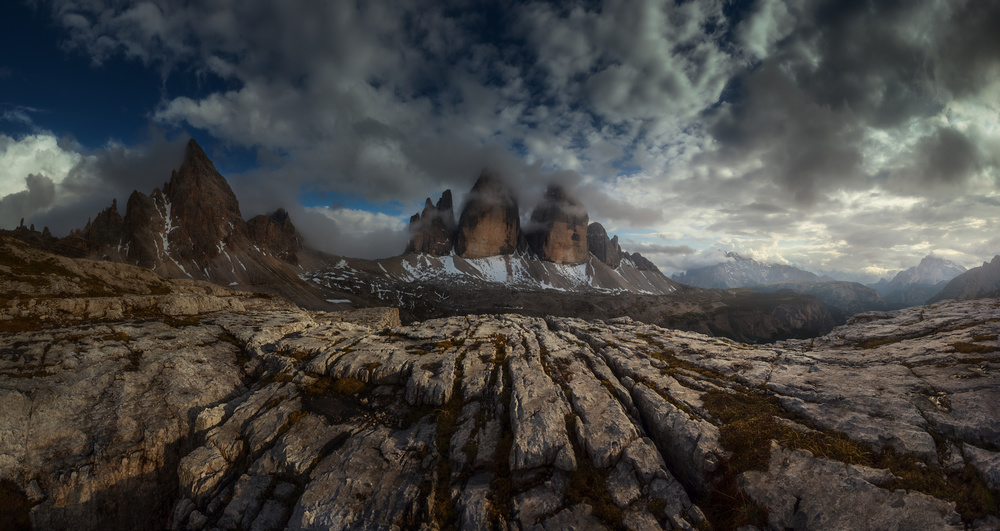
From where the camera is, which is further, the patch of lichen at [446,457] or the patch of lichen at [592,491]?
the patch of lichen at [446,457]

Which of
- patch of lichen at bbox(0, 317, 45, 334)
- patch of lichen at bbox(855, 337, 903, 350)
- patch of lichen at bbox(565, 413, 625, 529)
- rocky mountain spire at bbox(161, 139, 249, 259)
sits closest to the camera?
patch of lichen at bbox(565, 413, 625, 529)

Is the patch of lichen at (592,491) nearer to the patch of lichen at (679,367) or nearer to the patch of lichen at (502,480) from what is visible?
the patch of lichen at (502,480)

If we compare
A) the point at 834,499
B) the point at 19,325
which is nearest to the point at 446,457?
the point at 834,499

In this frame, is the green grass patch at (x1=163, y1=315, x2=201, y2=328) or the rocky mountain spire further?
the rocky mountain spire

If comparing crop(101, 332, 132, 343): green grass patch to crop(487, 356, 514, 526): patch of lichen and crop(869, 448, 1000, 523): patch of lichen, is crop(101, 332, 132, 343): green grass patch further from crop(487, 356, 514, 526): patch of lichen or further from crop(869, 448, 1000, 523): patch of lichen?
crop(869, 448, 1000, 523): patch of lichen

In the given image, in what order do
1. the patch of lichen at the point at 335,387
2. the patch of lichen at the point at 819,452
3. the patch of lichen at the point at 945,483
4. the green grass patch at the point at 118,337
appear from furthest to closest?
the green grass patch at the point at 118,337, the patch of lichen at the point at 335,387, the patch of lichen at the point at 819,452, the patch of lichen at the point at 945,483

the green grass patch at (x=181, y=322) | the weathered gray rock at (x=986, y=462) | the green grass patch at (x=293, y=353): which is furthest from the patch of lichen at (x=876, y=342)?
the green grass patch at (x=181, y=322)

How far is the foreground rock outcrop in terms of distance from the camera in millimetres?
12773

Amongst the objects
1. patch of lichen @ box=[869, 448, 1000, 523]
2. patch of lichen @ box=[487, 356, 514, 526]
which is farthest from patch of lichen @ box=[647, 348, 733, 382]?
patch of lichen @ box=[487, 356, 514, 526]

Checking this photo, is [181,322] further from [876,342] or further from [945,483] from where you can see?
[876,342]

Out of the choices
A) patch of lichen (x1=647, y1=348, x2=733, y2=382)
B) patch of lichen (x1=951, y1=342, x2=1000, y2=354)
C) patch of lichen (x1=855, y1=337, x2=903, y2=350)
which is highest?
patch of lichen (x1=951, y1=342, x2=1000, y2=354)

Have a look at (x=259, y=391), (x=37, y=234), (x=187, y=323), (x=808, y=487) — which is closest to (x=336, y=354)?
(x=259, y=391)

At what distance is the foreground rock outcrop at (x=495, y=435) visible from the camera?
1277cm

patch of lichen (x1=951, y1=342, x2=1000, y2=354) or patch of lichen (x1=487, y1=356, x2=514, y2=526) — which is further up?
patch of lichen (x1=951, y1=342, x2=1000, y2=354)
